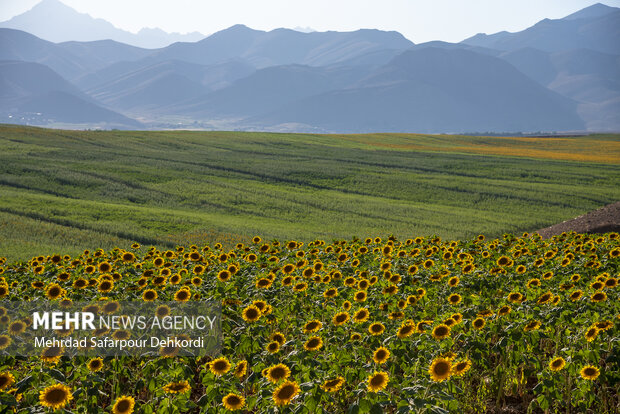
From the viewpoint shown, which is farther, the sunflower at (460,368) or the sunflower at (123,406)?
the sunflower at (460,368)

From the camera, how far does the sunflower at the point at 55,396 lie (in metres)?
3.92

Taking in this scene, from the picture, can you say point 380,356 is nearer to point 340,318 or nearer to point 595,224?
point 340,318

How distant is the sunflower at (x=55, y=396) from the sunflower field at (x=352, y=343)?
1cm

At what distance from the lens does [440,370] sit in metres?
4.30

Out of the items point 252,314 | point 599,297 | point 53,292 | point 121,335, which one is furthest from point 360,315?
point 53,292

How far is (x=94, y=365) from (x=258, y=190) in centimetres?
3878

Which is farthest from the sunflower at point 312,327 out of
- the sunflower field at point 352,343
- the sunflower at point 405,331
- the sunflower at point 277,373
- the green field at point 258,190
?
the green field at point 258,190

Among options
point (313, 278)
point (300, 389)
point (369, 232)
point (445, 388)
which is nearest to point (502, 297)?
point (313, 278)

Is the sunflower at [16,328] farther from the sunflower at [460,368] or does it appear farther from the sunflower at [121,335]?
the sunflower at [460,368]

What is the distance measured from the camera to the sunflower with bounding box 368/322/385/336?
537cm

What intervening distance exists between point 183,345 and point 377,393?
245 cm

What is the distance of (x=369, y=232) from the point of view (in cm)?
2933

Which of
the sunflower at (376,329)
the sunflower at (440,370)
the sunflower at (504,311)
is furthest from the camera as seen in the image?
the sunflower at (504,311)

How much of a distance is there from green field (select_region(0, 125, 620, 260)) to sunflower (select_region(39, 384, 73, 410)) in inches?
697
